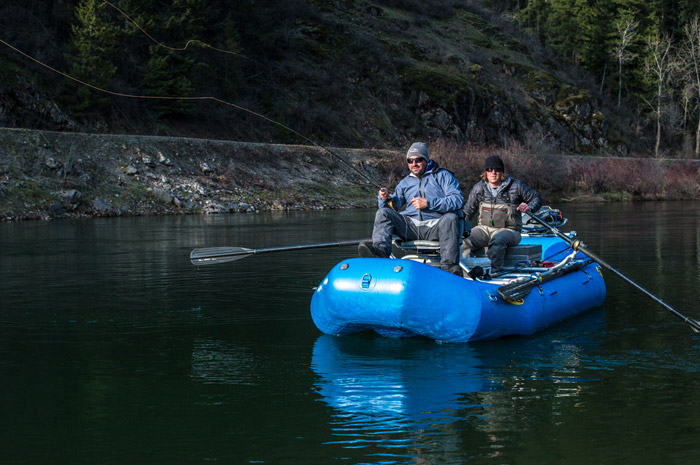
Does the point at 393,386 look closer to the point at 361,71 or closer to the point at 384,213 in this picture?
the point at 384,213

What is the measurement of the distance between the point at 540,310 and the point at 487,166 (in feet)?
7.38

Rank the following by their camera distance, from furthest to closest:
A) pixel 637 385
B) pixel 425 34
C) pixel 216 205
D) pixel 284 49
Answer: pixel 425 34 → pixel 284 49 → pixel 216 205 → pixel 637 385

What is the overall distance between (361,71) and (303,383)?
152 ft

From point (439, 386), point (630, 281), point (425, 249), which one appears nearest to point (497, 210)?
point (425, 249)

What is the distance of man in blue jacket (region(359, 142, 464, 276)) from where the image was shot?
895 centimetres

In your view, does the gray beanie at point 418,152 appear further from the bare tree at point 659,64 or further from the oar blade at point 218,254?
the bare tree at point 659,64

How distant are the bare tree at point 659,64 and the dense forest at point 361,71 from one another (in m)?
0.25

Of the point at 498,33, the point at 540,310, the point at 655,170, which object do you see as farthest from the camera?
the point at 498,33

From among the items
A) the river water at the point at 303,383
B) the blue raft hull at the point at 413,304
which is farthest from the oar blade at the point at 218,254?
the blue raft hull at the point at 413,304

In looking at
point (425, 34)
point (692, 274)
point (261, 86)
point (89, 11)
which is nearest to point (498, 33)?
point (425, 34)

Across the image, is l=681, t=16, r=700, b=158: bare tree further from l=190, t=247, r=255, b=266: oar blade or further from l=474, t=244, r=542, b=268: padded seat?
l=190, t=247, r=255, b=266: oar blade

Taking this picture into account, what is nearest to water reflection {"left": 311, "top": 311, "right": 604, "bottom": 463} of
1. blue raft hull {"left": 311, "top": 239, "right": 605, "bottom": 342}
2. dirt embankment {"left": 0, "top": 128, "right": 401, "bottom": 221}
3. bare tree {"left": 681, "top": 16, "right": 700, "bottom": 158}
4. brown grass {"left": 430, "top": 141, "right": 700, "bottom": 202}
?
blue raft hull {"left": 311, "top": 239, "right": 605, "bottom": 342}

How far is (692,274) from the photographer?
13.3 metres

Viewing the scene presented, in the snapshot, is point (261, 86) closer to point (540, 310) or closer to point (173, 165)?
point (173, 165)
